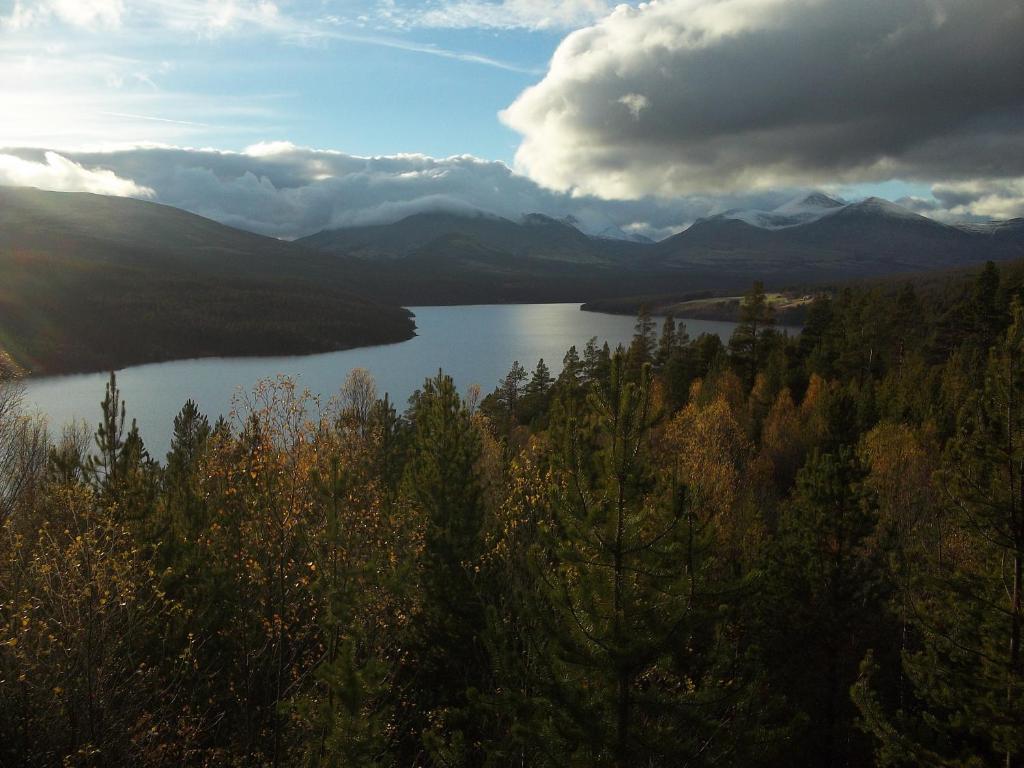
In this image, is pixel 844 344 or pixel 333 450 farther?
pixel 844 344

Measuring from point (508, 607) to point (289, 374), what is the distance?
54929 millimetres

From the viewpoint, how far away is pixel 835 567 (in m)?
20.6

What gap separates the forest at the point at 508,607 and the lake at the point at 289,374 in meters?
46.7

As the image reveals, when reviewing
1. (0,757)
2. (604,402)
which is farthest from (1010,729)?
(0,757)

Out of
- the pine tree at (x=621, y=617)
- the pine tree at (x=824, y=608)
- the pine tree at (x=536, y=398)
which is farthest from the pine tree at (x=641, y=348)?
the pine tree at (x=621, y=617)

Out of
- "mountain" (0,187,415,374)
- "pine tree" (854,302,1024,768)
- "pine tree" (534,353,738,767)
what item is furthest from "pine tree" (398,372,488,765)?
"mountain" (0,187,415,374)

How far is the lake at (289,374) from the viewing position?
83.9 metres

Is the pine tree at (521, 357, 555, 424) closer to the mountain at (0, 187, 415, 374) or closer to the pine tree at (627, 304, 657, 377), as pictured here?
the pine tree at (627, 304, 657, 377)

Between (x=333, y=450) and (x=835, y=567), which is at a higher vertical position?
(x=333, y=450)

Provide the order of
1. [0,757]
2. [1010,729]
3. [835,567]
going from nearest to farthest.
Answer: [0,757] → [1010,729] → [835,567]

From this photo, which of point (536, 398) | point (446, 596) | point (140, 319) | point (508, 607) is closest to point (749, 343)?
point (536, 398)

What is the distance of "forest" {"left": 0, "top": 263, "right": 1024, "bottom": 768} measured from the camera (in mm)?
8750

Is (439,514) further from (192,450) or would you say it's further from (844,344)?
(844,344)

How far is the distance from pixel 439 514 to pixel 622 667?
12734 mm
